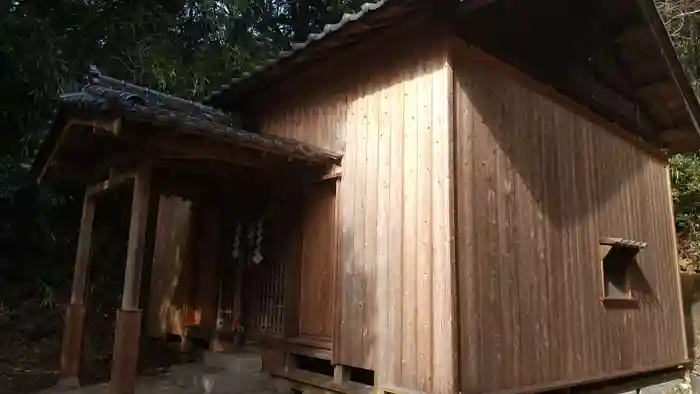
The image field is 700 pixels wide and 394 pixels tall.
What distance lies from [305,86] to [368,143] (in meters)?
1.36

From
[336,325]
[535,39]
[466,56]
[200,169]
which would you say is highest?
[535,39]

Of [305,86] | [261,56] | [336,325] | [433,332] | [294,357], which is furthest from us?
[261,56]

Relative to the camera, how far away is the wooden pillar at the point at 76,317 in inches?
195

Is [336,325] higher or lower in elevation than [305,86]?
lower

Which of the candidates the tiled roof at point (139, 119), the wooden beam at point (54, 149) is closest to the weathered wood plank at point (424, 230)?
the tiled roof at point (139, 119)

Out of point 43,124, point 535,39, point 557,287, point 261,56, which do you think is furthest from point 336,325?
point 261,56

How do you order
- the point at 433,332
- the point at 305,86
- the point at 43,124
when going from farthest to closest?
1. the point at 43,124
2. the point at 305,86
3. the point at 433,332

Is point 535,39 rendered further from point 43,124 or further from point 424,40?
point 43,124

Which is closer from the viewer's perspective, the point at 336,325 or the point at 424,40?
the point at 424,40

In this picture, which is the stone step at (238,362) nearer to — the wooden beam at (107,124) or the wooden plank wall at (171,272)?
the wooden plank wall at (171,272)

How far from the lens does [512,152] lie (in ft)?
15.2

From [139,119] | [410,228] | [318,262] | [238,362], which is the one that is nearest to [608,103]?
[410,228]

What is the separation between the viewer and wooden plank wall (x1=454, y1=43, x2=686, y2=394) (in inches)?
160

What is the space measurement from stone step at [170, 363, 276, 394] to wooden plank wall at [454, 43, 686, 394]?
86.2 inches
